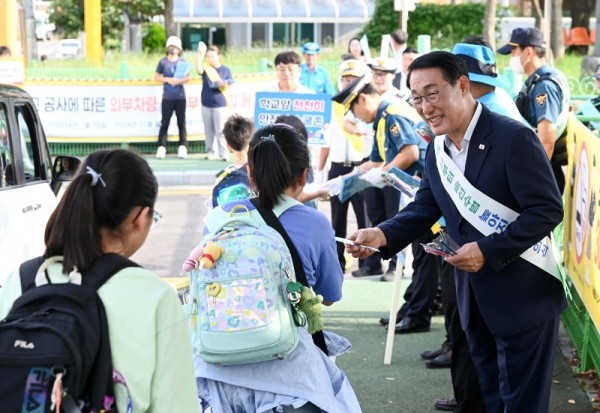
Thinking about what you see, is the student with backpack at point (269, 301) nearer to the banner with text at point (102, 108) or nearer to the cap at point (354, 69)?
the cap at point (354, 69)

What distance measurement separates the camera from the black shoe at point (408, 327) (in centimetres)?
779

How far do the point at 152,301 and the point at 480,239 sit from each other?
6.29 ft

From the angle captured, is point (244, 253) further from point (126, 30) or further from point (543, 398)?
point (126, 30)

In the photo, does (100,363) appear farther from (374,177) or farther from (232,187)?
(374,177)

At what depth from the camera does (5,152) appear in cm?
640

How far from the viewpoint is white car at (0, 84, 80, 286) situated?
6.21 m

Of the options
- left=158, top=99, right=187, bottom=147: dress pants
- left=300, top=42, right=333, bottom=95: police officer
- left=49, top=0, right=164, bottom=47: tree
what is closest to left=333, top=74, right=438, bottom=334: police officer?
left=300, top=42, right=333, bottom=95: police officer

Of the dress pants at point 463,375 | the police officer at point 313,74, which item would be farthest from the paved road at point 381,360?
the police officer at point 313,74

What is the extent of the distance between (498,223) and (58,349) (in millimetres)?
2246

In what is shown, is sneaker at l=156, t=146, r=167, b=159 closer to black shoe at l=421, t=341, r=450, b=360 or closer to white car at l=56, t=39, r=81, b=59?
black shoe at l=421, t=341, r=450, b=360

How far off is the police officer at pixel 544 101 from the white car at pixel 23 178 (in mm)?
3311

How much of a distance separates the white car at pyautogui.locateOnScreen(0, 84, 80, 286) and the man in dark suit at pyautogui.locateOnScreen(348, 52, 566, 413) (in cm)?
277

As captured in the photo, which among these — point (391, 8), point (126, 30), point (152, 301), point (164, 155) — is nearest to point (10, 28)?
point (164, 155)

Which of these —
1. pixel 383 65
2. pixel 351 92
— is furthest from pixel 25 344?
pixel 383 65
